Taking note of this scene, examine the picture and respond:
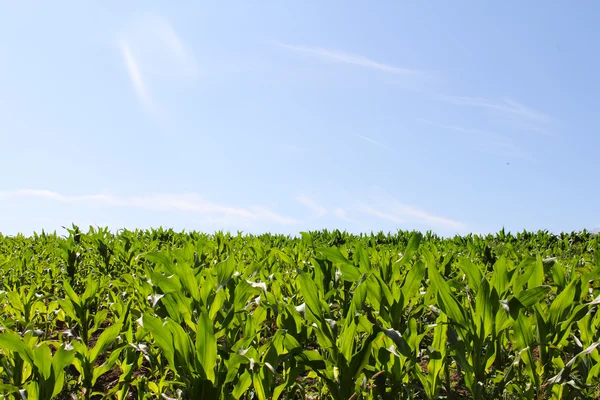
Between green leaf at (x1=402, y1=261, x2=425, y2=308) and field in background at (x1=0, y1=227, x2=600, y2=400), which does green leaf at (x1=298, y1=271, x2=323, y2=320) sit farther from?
green leaf at (x1=402, y1=261, x2=425, y2=308)

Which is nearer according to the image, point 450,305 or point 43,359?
point 43,359

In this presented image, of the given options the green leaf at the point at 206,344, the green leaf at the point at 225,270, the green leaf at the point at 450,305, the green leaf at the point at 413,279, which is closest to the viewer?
the green leaf at the point at 206,344

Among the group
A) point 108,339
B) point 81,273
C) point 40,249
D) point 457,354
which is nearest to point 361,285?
point 457,354

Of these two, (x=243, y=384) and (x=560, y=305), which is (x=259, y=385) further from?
(x=560, y=305)

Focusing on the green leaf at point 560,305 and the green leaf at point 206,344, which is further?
the green leaf at point 560,305

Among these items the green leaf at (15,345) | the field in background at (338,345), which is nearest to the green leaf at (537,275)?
the field in background at (338,345)

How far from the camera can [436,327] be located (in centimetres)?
254

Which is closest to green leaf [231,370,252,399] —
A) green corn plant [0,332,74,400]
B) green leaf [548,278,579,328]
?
green corn plant [0,332,74,400]

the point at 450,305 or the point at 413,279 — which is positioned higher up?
the point at 413,279

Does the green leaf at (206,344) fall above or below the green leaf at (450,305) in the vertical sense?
below

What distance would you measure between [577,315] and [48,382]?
289 cm

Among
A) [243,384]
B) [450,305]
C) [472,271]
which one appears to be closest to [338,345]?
[243,384]

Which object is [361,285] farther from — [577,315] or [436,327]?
[577,315]

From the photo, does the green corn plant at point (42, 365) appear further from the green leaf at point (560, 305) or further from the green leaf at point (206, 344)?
the green leaf at point (560, 305)
